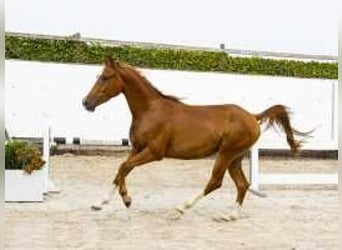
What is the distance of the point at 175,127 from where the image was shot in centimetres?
584

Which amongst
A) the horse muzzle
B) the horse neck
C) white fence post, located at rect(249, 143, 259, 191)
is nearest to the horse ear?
the horse neck

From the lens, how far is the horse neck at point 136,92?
5914 millimetres

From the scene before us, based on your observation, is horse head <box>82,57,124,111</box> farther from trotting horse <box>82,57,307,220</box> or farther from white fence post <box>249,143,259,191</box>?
white fence post <box>249,143,259,191</box>

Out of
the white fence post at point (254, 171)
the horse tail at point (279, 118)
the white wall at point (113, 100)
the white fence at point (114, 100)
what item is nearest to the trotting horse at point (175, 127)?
the horse tail at point (279, 118)

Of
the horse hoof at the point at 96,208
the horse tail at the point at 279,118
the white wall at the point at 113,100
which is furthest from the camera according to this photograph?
the white wall at the point at 113,100

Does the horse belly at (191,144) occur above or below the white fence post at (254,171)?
above

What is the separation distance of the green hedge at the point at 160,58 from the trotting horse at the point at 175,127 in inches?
266

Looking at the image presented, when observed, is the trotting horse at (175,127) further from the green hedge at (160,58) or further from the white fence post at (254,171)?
the green hedge at (160,58)

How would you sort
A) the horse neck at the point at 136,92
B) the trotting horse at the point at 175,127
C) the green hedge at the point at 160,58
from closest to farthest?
the trotting horse at the point at 175,127
the horse neck at the point at 136,92
the green hedge at the point at 160,58

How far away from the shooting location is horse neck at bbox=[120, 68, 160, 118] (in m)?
5.91

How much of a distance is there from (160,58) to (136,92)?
7211mm

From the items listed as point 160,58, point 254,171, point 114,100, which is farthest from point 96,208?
point 160,58

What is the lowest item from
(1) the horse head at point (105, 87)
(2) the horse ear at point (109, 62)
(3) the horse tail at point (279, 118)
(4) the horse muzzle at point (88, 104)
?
(3) the horse tail at point (279, 118)

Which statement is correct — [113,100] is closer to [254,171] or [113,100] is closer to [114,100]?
[114,100]
